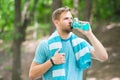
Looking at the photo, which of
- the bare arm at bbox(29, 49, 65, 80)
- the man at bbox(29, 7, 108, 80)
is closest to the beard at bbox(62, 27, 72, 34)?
the man at bbox(29, 7, 108, 80)

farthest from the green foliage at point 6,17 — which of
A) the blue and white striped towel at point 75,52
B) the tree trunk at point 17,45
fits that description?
the blue and white striped towel at point 75,52

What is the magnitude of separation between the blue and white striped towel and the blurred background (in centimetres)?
582

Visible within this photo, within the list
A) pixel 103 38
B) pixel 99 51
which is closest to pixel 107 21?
pixel 103 38

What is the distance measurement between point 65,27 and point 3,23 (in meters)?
11.2

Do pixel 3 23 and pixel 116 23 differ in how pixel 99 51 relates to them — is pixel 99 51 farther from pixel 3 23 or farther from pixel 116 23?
pixel 116 23

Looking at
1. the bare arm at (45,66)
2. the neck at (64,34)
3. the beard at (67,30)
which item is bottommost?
the bare arm at (45,66)

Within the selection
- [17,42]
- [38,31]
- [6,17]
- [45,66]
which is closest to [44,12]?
[38,31]

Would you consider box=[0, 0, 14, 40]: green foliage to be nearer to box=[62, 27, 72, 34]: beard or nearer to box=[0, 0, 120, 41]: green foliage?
box=[0, 0, 120, 41]: green foliage

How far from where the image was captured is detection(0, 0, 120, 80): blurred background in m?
13.8

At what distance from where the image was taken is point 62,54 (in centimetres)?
361

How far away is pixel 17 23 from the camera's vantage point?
13883mm

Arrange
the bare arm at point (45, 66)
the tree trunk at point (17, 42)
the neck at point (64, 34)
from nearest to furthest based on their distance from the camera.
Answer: the bare arm at point (45, 66), the neck at point (64, 34), the tree trunk at point (17, 42)

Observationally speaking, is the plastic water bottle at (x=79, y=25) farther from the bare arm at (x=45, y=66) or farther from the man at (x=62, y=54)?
the bare arm at (x=45, y=66)

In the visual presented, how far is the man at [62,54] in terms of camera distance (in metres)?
3.66
